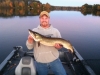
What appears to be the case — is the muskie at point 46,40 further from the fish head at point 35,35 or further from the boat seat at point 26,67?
the boat seat at point 26,67

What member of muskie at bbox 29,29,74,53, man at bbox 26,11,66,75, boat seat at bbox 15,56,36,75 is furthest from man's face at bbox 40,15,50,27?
boat seat at bbox 15,56,36,75

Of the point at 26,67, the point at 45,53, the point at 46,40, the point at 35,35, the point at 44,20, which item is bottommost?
the point at 26,67

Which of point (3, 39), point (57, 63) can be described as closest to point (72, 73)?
point (57, 63)

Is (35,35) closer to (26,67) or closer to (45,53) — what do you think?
(45,53)

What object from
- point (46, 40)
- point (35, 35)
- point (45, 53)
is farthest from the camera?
point (45, 53)

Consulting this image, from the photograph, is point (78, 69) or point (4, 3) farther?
point (4, 3)

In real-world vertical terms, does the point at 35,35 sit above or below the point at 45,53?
above

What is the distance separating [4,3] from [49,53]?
131 m

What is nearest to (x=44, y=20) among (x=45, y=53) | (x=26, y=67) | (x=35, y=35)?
(x=35, y=35)

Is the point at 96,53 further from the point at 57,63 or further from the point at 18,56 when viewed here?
the point at 57,63

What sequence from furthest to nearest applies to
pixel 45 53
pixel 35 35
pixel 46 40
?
pixel 45 53 < pixel 46 40 < pixel 35 35

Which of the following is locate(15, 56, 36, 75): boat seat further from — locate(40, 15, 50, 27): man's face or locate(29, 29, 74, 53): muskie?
locate(40, 15, 50, 27): man's face

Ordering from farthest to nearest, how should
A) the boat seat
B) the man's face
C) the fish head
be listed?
the boat seat → the man's face → the fish head

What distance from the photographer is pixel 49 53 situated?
5.23m
